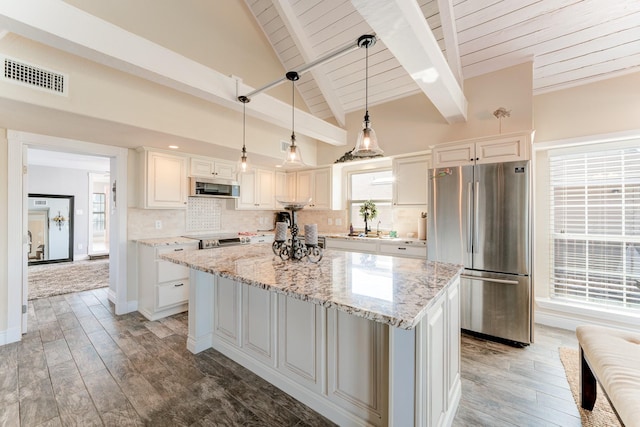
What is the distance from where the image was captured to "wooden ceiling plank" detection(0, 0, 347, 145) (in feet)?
5.27

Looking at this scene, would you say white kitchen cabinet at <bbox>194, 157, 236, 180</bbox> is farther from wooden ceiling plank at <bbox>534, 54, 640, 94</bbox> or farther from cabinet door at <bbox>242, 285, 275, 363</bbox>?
wooden ceiling plank at <bbox>534, 54, 640, 94</bbox>

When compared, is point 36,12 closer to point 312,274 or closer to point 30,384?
point 312,274

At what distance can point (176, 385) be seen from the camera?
205 centimetres

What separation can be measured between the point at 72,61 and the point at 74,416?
269 centimetres

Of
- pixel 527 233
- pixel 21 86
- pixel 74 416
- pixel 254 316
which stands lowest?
pixel 74 416

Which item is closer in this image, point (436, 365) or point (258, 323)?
point (436, 365)

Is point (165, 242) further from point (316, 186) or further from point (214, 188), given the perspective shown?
point (316, 186)

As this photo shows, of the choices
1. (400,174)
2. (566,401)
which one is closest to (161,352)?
(566,401)

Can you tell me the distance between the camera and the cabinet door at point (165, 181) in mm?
3520

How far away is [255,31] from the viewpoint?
372cm

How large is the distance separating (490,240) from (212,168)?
381 cm

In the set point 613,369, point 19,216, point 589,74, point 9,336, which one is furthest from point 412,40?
point 9,336

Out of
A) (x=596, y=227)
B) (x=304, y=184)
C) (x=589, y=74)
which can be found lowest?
(x=596, y=227)

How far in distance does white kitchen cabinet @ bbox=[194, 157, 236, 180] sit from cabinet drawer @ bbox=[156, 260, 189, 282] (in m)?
1.34
